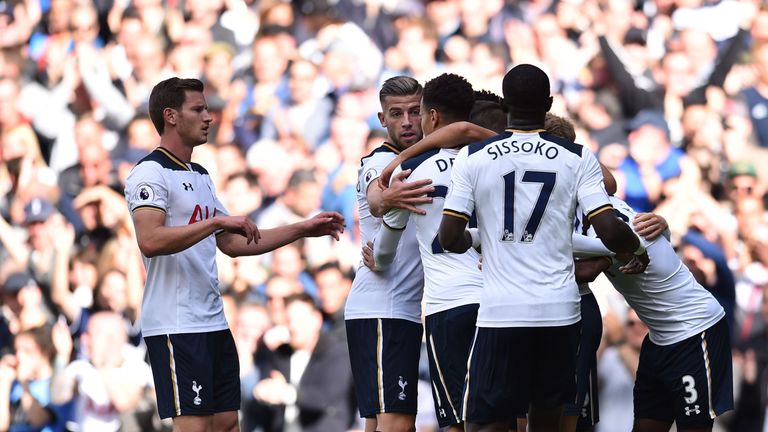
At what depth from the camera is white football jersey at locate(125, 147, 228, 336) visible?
20.1ft

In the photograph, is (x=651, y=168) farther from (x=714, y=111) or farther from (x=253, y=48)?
(x=253, y=48)

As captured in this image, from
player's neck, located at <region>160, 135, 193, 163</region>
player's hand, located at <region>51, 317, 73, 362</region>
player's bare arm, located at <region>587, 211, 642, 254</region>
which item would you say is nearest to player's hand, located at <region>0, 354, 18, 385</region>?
player's hand, located at <region>51, 317, 73, 362</region>

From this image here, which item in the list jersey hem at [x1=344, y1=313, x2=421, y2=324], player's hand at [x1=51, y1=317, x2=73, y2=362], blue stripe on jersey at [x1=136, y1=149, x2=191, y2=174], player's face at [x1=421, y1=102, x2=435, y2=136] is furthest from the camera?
player's hand at [x1=51, y1=317, x2=73, y2=362]

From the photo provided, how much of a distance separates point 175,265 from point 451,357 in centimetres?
152

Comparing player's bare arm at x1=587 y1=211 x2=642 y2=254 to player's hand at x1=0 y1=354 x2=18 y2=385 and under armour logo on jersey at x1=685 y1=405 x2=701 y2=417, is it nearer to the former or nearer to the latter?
under armour logo on jersey at x1=685 y1=405 x2=701 y2=417

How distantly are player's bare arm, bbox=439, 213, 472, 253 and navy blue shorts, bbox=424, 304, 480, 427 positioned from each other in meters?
0.89

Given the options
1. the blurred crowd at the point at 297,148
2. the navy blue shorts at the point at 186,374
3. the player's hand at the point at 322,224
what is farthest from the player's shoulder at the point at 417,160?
the blurred crowd at the point at 297,148

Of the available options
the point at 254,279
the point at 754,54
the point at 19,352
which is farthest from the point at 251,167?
the point at 754,54

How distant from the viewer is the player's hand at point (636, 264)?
5539 mm

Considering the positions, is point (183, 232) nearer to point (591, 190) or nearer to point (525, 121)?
point (525, 121)

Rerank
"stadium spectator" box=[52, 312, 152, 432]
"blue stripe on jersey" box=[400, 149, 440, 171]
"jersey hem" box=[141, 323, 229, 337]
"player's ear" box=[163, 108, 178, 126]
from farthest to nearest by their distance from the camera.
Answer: "stadium spectator" box=[52, 312, 152, 432], "player's ear" box=[163, 108, 178, 126], "jersey hem" box=[141, 323, 229, 337], "blue stripe on jersey" box=[400, 149, 440, 171]

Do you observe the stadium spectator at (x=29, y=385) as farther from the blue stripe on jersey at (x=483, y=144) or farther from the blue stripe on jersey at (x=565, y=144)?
the blue stripe on jersey at (x=565, y=144)

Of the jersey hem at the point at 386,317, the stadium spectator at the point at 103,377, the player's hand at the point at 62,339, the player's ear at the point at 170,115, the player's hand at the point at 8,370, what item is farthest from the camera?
the player's hand at the point at 8,370

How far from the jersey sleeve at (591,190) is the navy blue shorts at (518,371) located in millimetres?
526
